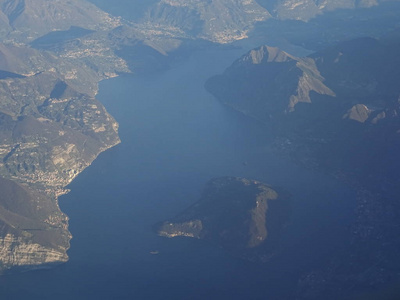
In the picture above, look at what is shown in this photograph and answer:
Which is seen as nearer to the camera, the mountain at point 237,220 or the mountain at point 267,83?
the mountain at point 237,220

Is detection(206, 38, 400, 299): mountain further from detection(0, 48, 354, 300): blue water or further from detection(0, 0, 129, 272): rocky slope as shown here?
detection(0, 0, 129, 272): rocky slope

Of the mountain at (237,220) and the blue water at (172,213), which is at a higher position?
the mountain at (237,220)

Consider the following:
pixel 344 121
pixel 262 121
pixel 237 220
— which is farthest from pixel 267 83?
pixel 237 220

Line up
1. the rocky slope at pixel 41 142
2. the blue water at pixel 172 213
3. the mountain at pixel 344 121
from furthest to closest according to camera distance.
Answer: the rocky slope at pixel 41 142
the mountain at pixel 344 121
the blue water at pixel 172 213

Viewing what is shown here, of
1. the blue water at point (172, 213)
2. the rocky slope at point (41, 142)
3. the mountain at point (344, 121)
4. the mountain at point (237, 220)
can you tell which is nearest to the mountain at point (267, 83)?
the mountain at point (344, 121)

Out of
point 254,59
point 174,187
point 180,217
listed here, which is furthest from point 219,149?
point 254,59

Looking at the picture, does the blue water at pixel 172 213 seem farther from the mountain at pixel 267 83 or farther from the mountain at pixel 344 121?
the mountain at pixel 267 83

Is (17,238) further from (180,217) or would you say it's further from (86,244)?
(180,217)
